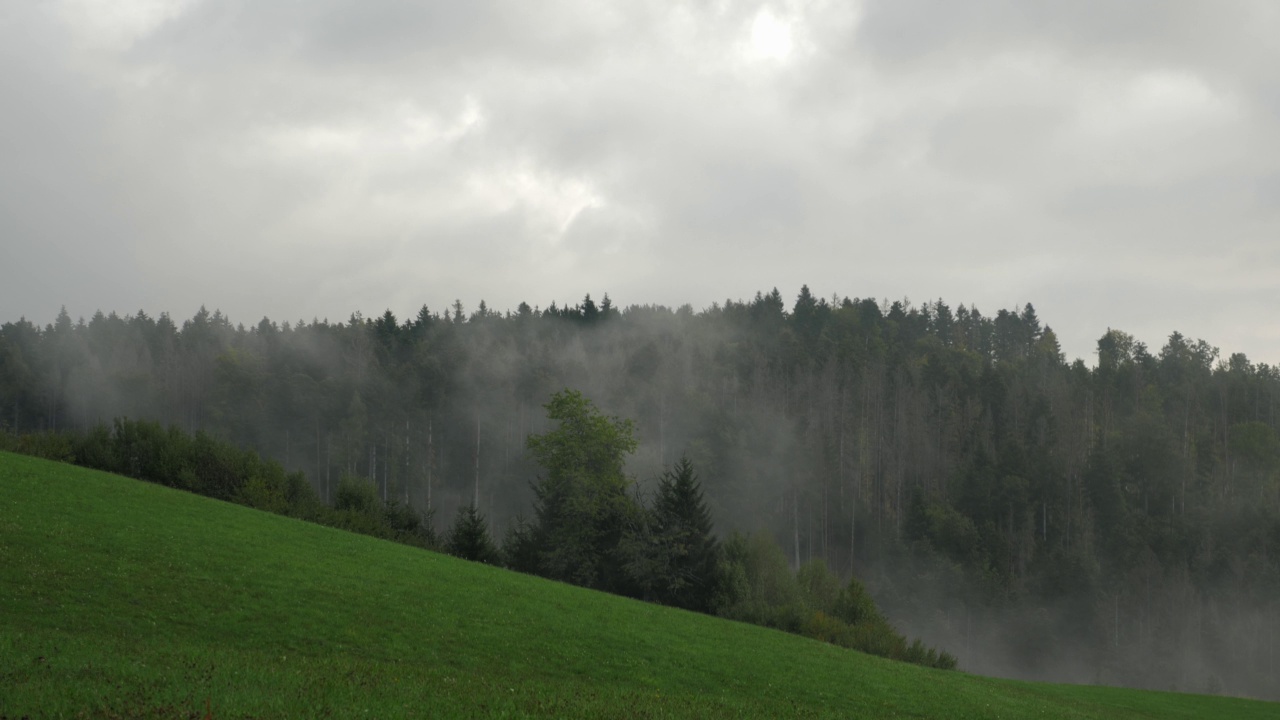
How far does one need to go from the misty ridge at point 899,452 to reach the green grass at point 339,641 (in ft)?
313

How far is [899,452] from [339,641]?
536ft

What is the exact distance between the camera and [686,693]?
81.1ft

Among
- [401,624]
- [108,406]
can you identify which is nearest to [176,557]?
[401,624]

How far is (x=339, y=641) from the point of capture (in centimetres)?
2469

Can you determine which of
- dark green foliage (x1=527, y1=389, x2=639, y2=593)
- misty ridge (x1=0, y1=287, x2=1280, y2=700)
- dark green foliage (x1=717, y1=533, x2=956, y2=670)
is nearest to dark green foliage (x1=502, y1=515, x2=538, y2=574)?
dark green foliage (x1=527, y1=389, x2=639, y2=593)

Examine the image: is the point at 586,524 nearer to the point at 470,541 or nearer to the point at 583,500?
the point at 583,500

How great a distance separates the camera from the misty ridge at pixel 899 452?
131 meters

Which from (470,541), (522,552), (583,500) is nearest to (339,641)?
(470,541)

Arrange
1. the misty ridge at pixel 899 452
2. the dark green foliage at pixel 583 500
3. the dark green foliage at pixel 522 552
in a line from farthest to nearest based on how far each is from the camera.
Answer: the misty ridge at pixel 899 452, the dark green foliage at pixel 522 552, the dark green foliage at pixel 583 500

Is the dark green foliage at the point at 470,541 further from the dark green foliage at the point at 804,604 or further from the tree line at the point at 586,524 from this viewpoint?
the dark green foliage at the point at 804,604

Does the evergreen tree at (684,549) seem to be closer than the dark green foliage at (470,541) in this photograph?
Yes

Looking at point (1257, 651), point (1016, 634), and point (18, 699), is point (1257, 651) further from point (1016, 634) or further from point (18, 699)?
point (18, 699)

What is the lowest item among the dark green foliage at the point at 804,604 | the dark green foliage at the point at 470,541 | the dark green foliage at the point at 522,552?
the dark green foliage at the point at 804,604

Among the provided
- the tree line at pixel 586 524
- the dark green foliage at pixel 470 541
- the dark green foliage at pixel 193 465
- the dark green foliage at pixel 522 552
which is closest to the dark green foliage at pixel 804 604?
the tree line at pixel 586 524
